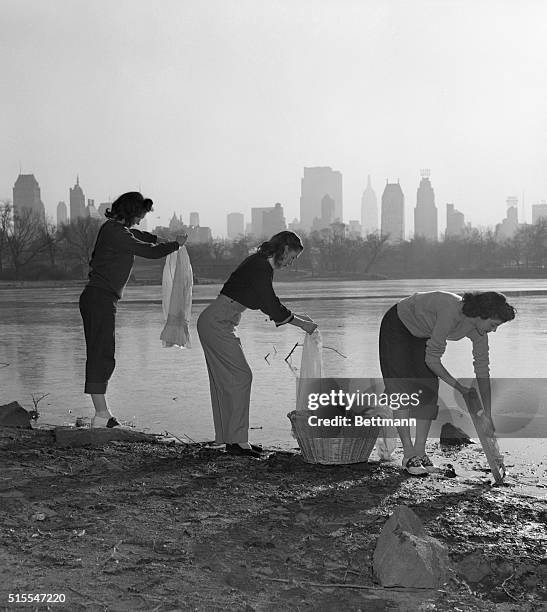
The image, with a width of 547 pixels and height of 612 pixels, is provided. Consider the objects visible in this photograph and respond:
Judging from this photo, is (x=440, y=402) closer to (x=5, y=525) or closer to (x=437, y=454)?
(x=437, y=454)

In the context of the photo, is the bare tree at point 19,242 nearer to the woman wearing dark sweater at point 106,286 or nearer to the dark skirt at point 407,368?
the woman wearing dark sweater at point 106,286

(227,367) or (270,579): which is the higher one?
(227,367)

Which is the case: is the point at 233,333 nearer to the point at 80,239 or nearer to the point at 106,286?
the point at 106,286

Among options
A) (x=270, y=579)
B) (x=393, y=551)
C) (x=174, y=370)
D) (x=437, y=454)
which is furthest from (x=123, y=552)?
(x=174, y=370)

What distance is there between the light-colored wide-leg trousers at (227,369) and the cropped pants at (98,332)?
3.13 feet

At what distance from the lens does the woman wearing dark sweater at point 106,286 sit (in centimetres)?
599

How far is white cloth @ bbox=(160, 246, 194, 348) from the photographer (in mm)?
6262

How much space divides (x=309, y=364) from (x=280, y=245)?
2.75 feet

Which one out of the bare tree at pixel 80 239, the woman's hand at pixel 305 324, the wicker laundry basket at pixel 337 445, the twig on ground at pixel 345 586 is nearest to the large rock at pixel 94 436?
the wicker laundry basket at pixel 337 445

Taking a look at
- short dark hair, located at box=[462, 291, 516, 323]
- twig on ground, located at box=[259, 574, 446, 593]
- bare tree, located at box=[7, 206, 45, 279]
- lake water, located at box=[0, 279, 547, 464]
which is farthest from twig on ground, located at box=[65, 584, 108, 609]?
bare tree, located at box=[7, 206, 45, 279]

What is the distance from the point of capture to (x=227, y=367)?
211 inches

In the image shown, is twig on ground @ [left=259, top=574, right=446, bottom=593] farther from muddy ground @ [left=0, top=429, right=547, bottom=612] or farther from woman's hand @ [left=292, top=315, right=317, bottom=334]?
woman's hand @ [left=292, top=315, right=317, bottom=334]

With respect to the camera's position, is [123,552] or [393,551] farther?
[123,552]

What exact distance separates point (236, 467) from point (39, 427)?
2.10m
